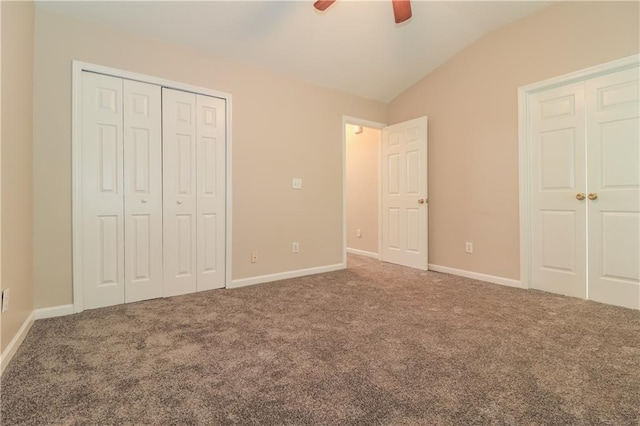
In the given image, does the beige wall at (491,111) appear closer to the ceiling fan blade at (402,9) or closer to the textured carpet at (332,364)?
the textured carpet at (332,364)

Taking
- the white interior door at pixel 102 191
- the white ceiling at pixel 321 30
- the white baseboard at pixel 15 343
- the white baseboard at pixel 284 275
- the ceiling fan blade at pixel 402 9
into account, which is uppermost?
the white ceiling at pixel 321 30

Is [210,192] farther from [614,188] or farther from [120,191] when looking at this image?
[614,188]

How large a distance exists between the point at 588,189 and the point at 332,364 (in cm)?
281

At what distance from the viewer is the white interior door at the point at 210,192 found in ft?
9.98

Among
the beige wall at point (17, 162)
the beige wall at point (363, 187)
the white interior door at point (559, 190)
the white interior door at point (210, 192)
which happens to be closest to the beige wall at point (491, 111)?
the white interior door at point (559, 190)

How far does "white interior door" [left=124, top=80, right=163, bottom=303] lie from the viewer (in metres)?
2.67

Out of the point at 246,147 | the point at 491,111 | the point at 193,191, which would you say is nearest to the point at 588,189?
the point at 491,111

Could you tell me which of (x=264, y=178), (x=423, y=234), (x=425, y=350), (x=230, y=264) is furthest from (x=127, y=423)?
(x=423, y=234)

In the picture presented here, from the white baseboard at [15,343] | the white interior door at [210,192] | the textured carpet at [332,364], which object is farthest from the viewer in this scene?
the white interior door at [210,192]

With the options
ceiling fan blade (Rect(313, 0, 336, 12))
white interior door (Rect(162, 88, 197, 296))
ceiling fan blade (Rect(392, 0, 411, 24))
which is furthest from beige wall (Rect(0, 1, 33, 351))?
ceiling fan blade (Rect(392, 0, 411, 24))

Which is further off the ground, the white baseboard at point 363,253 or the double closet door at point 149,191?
the double closet door at point 149,191

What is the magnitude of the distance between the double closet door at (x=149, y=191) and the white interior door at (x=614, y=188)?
3.47 metres

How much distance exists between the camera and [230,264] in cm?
320

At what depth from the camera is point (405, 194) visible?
4.25 metres
